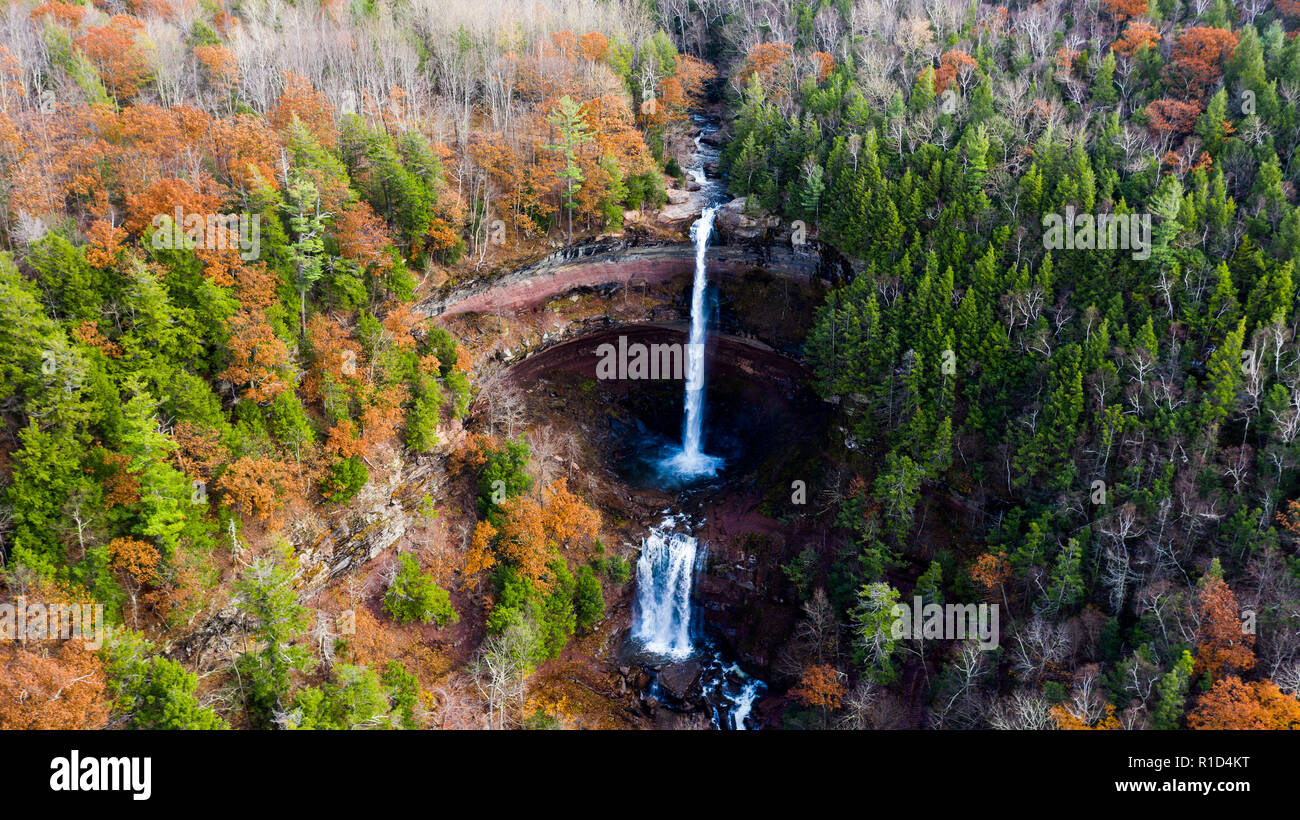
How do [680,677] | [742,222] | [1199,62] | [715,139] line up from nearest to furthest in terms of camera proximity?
[680,677]
[1199,62]
[742,222]
[715,139]

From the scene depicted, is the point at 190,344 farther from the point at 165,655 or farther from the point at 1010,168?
the point at 1010,168

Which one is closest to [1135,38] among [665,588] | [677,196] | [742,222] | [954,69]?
[954,69]

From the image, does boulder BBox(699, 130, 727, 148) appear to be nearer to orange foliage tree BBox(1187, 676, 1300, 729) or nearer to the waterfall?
the waterfall

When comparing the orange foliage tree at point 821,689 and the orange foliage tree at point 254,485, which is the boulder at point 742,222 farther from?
the orange foliage tree at point 254,485

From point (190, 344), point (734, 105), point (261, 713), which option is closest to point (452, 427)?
point (190, 344)

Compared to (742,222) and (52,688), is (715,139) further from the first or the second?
(52,688)

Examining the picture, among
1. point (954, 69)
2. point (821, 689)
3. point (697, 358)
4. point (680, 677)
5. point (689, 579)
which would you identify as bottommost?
point (680, 677)
